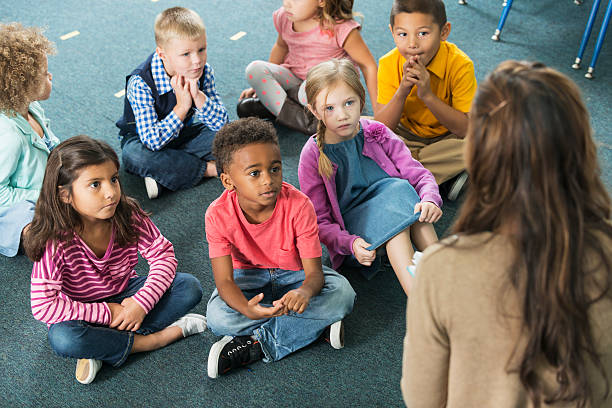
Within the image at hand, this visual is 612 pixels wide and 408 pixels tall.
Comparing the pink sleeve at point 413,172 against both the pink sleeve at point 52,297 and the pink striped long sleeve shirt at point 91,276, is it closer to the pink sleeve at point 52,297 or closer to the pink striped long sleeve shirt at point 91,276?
the pink striped long sleeve shirt at point 91,276

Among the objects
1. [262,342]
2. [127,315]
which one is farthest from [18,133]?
[262,342]

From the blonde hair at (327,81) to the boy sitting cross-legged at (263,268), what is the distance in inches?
6.0

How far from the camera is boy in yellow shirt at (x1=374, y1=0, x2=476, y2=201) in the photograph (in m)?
1.79

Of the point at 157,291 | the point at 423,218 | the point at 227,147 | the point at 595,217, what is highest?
the point at 595,217

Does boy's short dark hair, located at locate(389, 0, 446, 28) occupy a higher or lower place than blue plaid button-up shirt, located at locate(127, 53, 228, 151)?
higher

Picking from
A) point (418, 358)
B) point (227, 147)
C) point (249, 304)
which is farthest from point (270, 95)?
point (418, 358)

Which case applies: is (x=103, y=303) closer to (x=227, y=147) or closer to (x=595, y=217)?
(x=227, y=147)

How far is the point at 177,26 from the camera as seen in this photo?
6.21ft

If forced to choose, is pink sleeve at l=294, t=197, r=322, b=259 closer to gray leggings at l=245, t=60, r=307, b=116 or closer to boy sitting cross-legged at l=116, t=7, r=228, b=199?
boy sitting cross-legged at l=116, t=7, r=228, b=199

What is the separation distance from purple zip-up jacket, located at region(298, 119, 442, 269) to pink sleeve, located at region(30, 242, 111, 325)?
634mm

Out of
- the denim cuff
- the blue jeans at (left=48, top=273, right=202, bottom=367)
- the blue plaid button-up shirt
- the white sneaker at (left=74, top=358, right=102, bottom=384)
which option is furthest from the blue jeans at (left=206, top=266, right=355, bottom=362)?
the blue plaid button-up shirt

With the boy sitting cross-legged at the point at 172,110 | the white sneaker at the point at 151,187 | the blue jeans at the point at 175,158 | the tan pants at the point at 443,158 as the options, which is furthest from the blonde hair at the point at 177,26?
the tan pants at the point at 443,158

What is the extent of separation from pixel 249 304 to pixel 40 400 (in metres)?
0.57

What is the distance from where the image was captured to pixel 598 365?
31.3 inches
